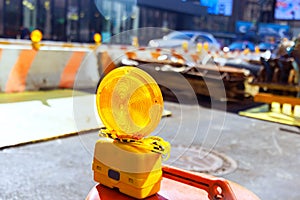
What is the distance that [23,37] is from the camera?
21.1m

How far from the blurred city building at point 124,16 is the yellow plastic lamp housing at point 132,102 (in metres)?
16.1

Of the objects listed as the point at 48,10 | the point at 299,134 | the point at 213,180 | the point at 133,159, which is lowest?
the point at 299,134

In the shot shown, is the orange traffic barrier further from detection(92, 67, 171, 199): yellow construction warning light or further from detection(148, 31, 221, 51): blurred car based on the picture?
detection(92, 67, 171, 199): yellow construction warning light

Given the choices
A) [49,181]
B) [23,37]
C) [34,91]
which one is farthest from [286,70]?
[23,37]

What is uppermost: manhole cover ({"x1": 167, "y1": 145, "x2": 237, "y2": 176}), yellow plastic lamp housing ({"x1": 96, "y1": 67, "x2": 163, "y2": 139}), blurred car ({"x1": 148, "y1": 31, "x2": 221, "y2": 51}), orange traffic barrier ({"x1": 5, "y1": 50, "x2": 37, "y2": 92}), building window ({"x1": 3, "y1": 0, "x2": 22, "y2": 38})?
building window ({"x1": 3, "y1": 0, "x2": 22, "y2": 38})

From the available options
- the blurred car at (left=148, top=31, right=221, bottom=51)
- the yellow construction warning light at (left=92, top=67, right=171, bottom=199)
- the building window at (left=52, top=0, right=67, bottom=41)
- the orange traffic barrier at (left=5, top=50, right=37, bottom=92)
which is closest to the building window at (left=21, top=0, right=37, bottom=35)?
the building window at (left=52, top=0, right=67, bottom=41)

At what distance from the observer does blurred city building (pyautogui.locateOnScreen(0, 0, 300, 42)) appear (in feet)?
76.0

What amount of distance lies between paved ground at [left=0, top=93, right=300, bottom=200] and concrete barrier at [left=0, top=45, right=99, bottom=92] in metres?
2.92

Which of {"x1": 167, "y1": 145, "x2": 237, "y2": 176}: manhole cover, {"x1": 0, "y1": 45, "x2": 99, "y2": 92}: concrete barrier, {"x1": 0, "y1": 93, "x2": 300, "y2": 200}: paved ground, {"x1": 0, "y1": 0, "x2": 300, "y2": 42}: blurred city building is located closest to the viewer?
{"x1": 0, "y1": 93, "x2": 300, "y2": 200}: paved ground

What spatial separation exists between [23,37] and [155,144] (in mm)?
21084

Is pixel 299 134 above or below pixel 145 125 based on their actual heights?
below

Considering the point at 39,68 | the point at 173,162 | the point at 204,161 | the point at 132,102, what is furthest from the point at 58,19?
the point at 132,102

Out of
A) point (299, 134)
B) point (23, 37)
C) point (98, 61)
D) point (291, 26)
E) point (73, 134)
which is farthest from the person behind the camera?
point (291, 26)

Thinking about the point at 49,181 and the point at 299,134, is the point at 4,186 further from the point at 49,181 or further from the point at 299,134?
the point at 299,134
